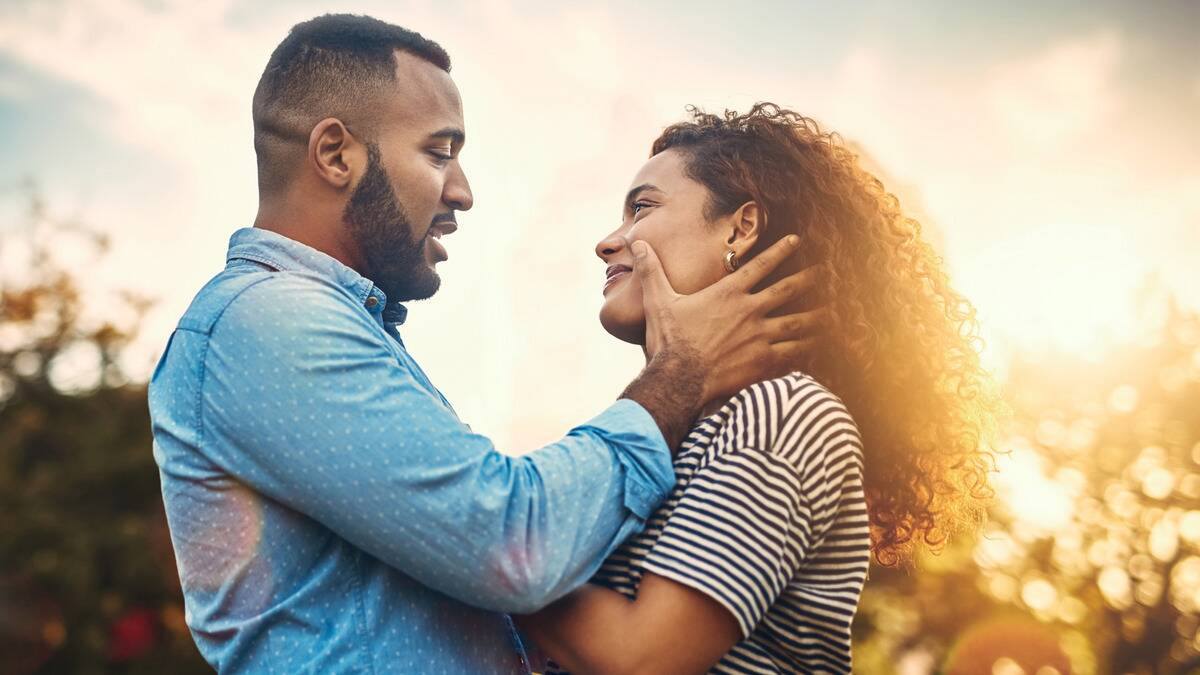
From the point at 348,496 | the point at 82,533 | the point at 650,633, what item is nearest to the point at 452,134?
the point at 348,496

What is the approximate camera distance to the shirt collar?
2822 mm

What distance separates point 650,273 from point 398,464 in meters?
1.17

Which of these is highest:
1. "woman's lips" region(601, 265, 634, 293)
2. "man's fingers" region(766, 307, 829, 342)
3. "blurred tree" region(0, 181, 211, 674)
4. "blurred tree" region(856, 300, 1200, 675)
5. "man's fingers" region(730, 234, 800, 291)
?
"man's fingers" region(730, 234, 800, 291)

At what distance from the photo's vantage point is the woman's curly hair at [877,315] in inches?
119

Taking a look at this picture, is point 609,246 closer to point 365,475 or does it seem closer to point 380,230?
point 380,230

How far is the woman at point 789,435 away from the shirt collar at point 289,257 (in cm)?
81

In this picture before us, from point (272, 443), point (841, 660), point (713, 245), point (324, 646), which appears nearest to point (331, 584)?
point (324, 646)

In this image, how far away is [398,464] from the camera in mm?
2184

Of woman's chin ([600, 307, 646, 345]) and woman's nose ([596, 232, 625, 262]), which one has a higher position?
woman's nose ([596, 232, 625, 262])

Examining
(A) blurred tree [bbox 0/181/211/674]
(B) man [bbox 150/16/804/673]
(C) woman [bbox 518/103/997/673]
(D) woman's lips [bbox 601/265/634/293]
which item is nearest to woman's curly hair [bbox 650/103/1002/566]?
(C) woman [bbox 518/103/997/673]

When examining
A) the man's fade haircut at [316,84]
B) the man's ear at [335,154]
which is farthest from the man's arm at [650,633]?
the man's fade haircut at [316,84]

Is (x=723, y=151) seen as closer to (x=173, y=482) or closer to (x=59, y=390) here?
(x=173, y=482)

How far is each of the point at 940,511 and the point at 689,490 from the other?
1.23 metres

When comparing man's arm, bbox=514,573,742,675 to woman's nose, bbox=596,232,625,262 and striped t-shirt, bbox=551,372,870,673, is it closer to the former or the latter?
striped t-shirt, bbox=551,372,870,673
